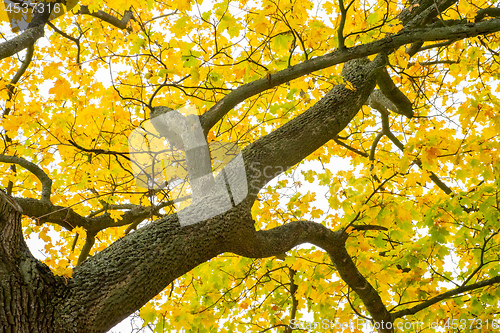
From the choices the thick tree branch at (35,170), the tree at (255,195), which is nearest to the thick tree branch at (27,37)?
the tree at (255,195)

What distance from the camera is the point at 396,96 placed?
12.1ft

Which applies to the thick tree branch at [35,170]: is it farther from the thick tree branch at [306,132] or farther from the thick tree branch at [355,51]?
the thick tree branch at [306,132]

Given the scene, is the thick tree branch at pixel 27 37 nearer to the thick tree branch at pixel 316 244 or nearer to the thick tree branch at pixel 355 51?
the thick tree branch at pixel 355 51

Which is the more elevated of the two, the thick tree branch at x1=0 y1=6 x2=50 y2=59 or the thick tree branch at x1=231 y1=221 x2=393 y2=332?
the thick tree branch at x1=0 y1=6 x2=50 y2=59

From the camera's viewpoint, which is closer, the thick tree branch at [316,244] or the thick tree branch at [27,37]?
the thick tree branch at [316,244]

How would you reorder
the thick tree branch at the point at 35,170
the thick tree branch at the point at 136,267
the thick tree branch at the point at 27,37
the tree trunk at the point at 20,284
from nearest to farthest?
the tree trunk at the point at 20,284 < the thick tree branch at the point at 136,267 < the thick tree branch at the point at 35,170 < the thick tree branch at the point at 27,37

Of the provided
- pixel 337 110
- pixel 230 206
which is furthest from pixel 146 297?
pixel 337 110

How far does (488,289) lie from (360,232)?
3.88 feet

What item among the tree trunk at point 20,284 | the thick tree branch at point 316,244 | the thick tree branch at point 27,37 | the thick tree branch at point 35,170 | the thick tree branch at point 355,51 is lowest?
the tree trunk at point 20,284

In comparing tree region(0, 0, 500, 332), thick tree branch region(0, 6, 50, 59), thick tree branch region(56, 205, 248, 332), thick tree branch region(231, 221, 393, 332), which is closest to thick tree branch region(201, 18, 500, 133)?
tree region(0, 0, 500, 332)

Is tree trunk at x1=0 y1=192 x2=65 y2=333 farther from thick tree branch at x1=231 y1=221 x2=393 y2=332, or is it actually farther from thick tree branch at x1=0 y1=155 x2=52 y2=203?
thick tree branch at x1=231 y1=221 x2=393 y2=332

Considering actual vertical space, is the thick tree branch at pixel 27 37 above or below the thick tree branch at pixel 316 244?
above

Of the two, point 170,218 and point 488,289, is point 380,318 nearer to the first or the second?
point 488,289

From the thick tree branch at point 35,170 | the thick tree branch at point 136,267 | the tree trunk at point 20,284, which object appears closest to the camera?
the tree trunk at point 20,284
